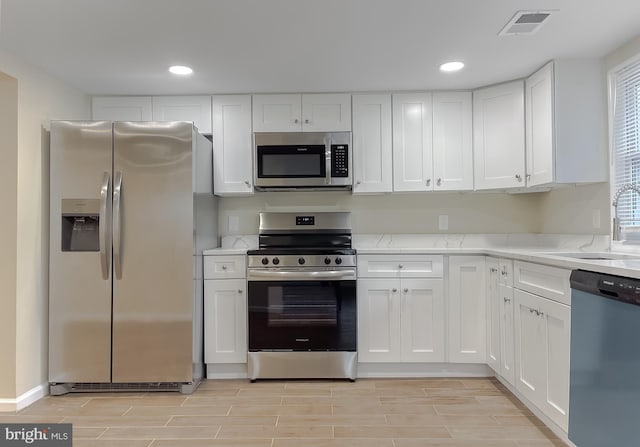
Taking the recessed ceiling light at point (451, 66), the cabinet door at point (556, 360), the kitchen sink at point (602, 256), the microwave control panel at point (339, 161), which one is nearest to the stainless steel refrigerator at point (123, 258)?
the microwave control panel at point (339, 161)

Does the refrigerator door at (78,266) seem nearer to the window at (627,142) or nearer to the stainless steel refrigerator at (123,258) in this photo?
the stainless steel refrigerator at (123,258)

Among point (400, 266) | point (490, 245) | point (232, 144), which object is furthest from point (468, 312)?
point (232, 144)

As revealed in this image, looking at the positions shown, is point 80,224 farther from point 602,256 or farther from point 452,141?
point 602,256

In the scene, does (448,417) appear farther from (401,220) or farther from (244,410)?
(401,220)

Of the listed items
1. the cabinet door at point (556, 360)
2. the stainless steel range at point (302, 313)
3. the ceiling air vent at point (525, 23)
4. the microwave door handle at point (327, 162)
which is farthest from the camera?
the microwave door handle at point (327, 162)

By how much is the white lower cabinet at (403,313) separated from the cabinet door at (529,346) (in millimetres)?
622

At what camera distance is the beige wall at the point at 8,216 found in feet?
8.44

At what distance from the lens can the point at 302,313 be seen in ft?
9.91

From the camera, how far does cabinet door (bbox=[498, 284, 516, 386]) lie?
8.52 ft

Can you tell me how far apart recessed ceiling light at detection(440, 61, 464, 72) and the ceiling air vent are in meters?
0.45

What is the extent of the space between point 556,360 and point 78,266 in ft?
9.76

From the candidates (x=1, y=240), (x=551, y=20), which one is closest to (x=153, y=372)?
(x=1, y=240)

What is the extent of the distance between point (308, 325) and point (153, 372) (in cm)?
111

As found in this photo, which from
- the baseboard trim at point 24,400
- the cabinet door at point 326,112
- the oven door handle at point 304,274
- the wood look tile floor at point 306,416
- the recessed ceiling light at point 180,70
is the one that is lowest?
the wood look tile floor at point 306,416
